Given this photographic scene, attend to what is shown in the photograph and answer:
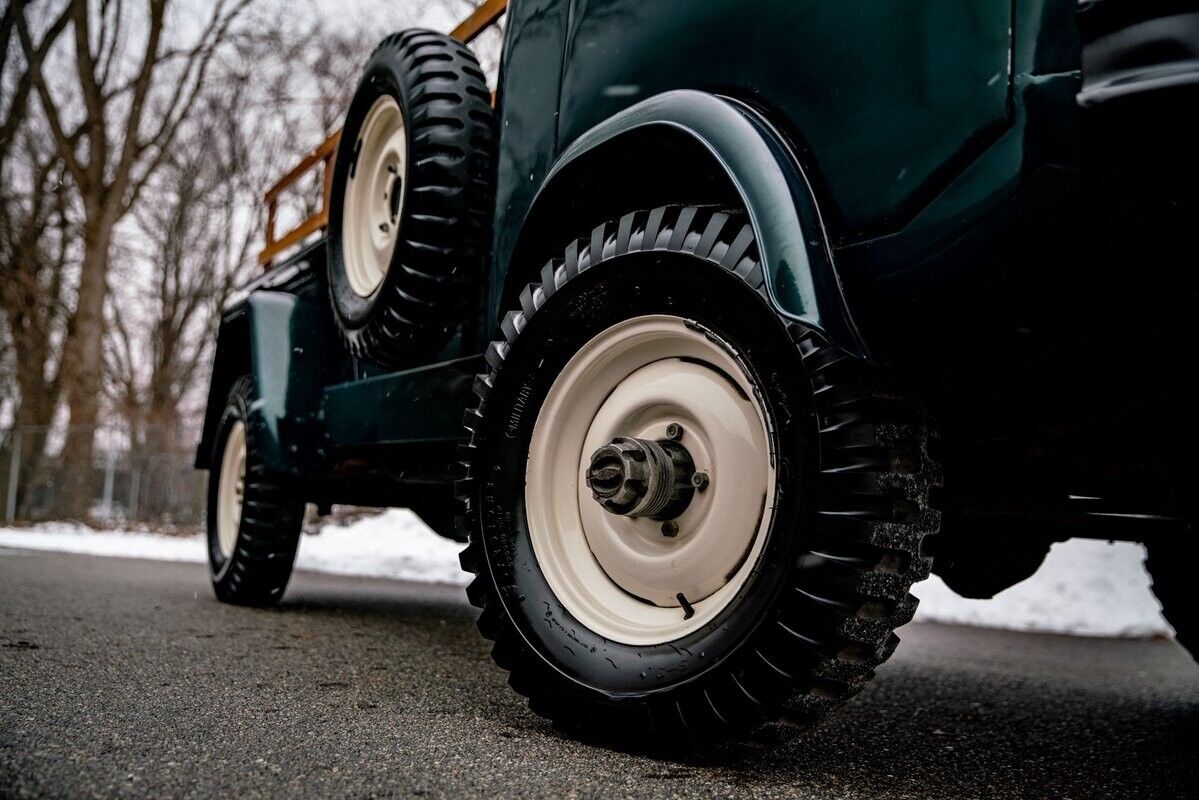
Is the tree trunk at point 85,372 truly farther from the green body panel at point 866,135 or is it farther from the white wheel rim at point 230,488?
the green body panel at point 866,135

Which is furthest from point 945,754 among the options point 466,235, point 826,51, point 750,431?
point 466,235

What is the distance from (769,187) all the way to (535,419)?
69 centimetres

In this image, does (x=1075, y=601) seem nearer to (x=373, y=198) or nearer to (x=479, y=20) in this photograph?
(x=373, y=198)

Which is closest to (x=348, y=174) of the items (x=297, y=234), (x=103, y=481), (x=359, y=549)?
(x=297, y=234)

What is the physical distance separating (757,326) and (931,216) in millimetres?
318

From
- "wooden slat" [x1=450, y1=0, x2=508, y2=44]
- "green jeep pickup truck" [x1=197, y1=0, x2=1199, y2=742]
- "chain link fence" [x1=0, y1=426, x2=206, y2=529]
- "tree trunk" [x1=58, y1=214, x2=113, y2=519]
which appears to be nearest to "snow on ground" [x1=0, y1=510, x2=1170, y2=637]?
"green jeep pickup truck" [x1=197, y1=0, x2=1199, y2=742]

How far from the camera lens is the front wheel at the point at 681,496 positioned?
1.46m

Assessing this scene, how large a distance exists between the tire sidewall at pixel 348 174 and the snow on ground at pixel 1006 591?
4271 mm

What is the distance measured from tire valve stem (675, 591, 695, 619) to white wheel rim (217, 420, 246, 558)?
9.70ft

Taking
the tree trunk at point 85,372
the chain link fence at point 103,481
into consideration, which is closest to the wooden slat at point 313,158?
the chain link fence at point 103,481

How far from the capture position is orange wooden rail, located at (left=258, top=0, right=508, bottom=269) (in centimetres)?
285

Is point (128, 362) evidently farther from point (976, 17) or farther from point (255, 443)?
point (976, 17)

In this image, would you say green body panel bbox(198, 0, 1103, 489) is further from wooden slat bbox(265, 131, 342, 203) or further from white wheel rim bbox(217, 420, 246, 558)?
white wheel rim bbox(217, 420, 246, 558)

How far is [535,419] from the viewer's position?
6.51ft
